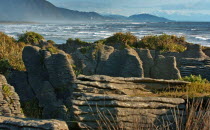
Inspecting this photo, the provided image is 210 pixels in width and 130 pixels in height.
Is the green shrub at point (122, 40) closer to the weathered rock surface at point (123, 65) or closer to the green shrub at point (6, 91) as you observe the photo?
the weathered rock surface at point (123, 65)

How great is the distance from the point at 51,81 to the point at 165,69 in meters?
4.98

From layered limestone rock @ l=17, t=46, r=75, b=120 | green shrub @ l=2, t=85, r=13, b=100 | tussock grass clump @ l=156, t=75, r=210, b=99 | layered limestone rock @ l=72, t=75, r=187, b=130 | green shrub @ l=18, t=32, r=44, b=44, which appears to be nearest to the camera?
layered limestone rock @ l=72, t=75, r=187, b=130

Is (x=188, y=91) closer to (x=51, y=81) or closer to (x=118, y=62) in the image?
(x=118, y=62)

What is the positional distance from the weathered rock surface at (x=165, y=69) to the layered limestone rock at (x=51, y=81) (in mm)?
3657

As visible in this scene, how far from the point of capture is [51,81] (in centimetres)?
1192

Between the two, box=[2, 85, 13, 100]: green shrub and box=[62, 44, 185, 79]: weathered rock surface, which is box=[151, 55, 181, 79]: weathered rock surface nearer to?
box=[62, 44, 185, 79]: weathered rock surface

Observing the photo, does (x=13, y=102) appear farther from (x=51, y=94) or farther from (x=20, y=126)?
(x=20, y=126)

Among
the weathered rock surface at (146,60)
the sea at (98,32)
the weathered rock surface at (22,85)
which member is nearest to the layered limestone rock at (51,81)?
the weathered rock surface at (22,85)

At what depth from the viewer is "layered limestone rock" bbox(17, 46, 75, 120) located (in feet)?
37.1

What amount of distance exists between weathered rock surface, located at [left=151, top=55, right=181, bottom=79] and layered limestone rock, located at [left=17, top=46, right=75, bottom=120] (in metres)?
3.66

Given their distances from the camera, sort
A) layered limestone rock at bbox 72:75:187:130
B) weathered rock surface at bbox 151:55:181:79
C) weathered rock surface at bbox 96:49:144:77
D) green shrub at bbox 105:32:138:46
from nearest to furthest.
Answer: layered limestone rock at bbox 72:75:187:130 < weathered rock surface at bbox 96:49:144:77 < weathered rock surface at bbox 151:55:181:79 < green shrub at bbox 105:32:138:46

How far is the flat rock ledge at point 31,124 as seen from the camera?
582 centimetres

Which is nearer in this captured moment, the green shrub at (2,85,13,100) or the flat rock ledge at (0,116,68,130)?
the flat rock ledge at (0,116,68,130)

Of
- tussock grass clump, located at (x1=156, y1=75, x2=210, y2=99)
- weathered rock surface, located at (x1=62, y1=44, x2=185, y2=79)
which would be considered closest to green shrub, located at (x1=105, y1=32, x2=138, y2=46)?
weathered rock surface, located at (x1=62, y1=44, x2=185, y2=79)
